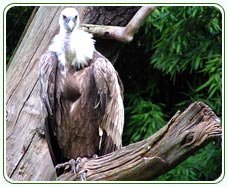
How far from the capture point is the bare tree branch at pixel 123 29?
4625 millimetres

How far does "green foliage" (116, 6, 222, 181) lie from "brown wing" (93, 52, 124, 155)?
1.80 m

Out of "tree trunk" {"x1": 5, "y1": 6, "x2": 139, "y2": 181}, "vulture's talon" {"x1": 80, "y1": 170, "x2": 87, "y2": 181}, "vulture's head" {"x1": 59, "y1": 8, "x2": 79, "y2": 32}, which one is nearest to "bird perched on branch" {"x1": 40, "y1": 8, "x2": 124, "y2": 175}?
"vulture's head" {"x1": 59, "y1": 8, "x2": 79, "y2": 32}

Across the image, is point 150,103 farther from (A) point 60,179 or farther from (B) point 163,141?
(B) point 163,141

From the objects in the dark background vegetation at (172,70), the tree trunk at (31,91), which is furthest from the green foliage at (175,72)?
the tree trunk at (31,91)

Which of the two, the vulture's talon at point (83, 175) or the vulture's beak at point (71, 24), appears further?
the vulture's beak at point (71, 24)

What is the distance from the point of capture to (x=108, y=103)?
13.9 feet

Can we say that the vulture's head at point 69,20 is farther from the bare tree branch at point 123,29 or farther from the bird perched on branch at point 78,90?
the bare tree branch at point 123,29

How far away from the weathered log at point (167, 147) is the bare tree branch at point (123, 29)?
122 cm

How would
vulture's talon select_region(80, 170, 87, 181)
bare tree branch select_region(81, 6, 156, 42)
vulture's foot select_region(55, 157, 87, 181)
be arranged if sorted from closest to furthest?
vulture's talon select_region(80, 170, 87, 181)
vulture's foot select_region(55, 157, 87, 181)
bare tree branch select_region(81, 6, 156, 42)

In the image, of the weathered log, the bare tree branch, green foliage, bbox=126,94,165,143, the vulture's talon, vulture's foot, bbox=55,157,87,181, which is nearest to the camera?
the weathered log

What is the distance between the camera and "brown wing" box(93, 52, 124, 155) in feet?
13.8

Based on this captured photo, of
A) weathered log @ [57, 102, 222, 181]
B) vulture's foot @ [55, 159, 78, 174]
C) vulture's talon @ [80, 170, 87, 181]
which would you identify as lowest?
vulture's talon @ [80, 170, 87, 181]

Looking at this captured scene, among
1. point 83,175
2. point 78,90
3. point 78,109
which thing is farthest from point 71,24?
point 83,175

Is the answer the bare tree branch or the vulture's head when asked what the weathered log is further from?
the bare tree branch
